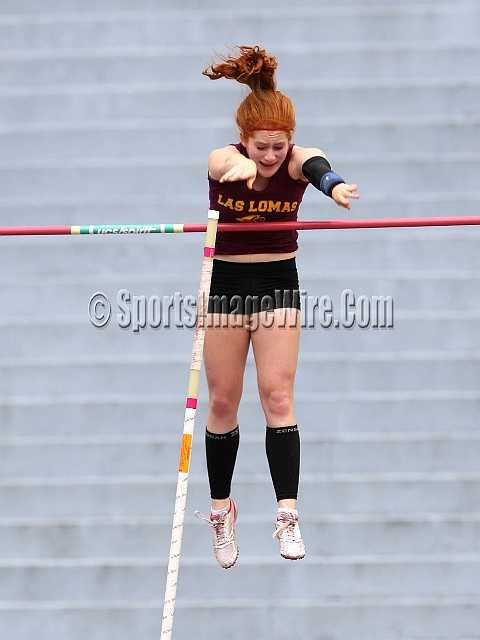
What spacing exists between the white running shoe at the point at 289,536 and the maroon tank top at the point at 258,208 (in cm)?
95

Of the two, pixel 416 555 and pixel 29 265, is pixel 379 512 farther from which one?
pixel 29 265

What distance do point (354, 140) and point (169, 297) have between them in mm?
1429

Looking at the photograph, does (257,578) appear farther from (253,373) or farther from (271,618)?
(253,373)

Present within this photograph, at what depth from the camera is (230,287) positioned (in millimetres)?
3953

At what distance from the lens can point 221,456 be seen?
13.4ft

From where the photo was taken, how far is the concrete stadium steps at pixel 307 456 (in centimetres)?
543

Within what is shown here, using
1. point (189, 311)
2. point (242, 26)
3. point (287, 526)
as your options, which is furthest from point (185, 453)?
point (242, 26)

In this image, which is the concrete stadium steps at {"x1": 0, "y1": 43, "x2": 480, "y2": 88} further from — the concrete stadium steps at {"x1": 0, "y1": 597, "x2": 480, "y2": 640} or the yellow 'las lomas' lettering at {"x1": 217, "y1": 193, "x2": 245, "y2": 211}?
the concrete stadium steps at {"x1": 0, "y1": 597, "x2": 480, "y2": 640}

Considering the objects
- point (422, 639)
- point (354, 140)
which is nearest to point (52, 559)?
point (422, 639)

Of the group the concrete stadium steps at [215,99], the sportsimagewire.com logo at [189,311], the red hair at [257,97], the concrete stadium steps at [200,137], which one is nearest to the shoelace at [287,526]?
the red hair at [257,97]

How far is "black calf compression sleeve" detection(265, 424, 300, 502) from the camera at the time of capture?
3.90 metres

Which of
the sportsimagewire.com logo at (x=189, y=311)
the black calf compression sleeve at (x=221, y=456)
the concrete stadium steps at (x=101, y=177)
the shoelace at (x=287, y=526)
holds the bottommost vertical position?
the shoelace at (x=287, y=526)

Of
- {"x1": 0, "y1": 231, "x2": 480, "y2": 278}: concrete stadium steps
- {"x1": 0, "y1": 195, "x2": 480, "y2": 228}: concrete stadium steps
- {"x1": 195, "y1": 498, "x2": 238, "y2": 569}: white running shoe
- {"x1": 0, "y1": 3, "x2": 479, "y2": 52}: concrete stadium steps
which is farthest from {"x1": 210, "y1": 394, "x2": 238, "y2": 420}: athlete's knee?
{"x1": 0, "y1": 3, "x2": 479, "y2": 52}: concrete stadium steps

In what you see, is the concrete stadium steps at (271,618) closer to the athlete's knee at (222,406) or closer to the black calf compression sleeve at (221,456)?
the black calf compression sleeve at (221,456)
